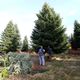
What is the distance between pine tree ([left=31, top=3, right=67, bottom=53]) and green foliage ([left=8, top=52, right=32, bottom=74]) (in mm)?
15844

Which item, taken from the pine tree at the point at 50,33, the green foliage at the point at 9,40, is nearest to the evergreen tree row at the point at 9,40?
the green foliage at the point at 9,40

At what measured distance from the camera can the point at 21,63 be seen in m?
20.7

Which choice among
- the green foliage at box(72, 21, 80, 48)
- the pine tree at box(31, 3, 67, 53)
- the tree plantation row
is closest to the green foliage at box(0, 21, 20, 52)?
the green foliage at box(72, 21, 80, 48)

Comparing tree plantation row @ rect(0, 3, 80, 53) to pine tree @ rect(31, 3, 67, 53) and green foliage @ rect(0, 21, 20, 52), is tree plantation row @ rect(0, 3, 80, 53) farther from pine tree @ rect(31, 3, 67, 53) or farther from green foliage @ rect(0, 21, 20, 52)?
green foliage @ rect(0, 21, 20, 52)

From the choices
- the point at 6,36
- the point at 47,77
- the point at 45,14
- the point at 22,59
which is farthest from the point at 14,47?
the point at 47,77

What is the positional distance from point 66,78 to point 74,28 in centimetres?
4183

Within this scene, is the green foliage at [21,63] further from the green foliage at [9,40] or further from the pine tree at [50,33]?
the green foliage at [9,40]

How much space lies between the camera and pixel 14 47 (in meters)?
58.3

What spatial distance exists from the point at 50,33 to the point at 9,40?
24.5m

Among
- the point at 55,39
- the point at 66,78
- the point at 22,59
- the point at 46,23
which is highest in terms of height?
the point at 46,23

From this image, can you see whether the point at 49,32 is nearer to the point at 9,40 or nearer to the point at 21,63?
the point at 21,63

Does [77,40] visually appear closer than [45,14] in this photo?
No

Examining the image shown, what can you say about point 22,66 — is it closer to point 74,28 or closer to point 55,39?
point 55,39

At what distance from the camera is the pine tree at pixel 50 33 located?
123 feet
